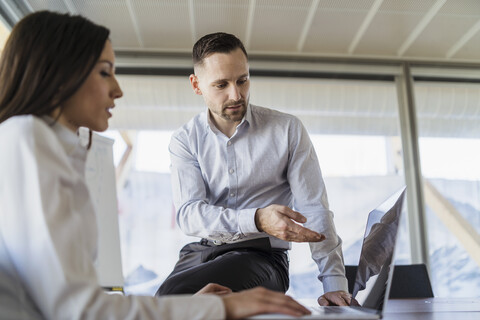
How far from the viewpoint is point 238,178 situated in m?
1.97

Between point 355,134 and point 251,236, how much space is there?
364cm

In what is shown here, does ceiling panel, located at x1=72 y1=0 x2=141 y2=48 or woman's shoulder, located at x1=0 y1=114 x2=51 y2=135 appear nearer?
woman's shoulder, located at x1=0 y1=114 x2=51 y2=135

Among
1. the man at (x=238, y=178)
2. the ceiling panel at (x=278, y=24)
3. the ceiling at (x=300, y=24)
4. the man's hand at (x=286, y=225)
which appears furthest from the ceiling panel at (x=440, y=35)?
the man's hand at (x=286, y=225)

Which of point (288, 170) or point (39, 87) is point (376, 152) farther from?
point (39, 87)

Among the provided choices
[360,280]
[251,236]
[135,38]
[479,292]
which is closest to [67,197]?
[360,280]

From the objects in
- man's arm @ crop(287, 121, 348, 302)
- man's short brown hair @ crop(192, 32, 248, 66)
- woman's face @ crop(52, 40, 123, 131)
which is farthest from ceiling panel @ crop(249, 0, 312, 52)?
woman's face @ crop(52, 40, 123, 131)

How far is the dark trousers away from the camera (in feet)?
5.32

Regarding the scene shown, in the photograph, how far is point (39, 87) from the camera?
90cm

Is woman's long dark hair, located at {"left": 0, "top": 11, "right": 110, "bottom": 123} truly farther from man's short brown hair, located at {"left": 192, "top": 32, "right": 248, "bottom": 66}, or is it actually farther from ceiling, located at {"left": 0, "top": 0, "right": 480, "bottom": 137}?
ceiling, located at {"left": 0, "top": 0, "right": 480, "bottom": 137}

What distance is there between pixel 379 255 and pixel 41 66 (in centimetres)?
87

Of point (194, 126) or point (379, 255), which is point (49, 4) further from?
point (379, 255)

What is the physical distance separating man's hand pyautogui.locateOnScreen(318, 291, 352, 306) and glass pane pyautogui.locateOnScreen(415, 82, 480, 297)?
370cm

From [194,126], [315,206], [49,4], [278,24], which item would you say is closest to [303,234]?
[315,206]

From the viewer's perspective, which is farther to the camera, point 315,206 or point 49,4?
point 49,4
